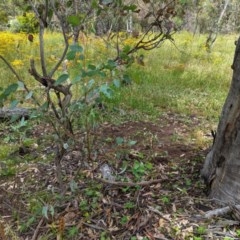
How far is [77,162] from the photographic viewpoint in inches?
100

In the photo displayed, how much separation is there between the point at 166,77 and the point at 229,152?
3102 millimetres

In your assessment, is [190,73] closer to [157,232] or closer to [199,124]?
[199,124]

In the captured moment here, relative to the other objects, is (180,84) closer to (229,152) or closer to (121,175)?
(121,175)

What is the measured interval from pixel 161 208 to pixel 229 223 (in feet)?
1.25

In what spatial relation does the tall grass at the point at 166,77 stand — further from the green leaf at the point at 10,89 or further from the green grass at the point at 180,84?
the green leaf at the point at 10,89

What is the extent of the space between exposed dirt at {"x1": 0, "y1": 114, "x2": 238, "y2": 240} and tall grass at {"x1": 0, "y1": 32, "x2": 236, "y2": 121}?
73 centimetres

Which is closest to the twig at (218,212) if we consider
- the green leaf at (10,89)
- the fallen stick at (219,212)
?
the fallen stick at (219,212)

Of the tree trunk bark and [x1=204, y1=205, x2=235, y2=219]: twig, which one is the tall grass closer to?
the tree trunk bark

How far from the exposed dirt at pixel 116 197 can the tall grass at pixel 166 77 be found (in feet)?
2.41

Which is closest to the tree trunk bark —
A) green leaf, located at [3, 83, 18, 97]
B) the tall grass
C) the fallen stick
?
the fallen stick

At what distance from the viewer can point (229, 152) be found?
187 centimetres

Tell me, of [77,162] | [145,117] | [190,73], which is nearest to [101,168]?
[77,162]

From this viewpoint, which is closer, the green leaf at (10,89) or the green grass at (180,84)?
the green leaf at (10,89)

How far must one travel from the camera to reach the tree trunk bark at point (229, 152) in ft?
5.98
